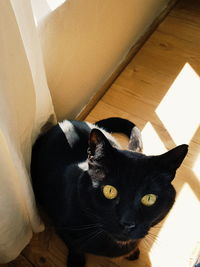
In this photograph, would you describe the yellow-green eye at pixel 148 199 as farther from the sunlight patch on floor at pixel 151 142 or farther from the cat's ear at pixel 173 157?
the sunlight patch on floor at pixel 151 142

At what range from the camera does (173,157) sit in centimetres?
71

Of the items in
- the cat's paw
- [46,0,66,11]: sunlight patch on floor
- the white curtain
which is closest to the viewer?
the white curtain

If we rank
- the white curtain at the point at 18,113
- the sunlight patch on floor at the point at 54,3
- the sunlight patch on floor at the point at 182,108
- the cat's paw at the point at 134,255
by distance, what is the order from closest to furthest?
the white curtain at the point at 18,113, the sunlight patch on floor at the point at 54,3, the cat's paw at the point at 134,255, the sunlight patch on floor at the point at 182,108

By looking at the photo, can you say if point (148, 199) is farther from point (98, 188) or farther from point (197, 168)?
point (197, 168)

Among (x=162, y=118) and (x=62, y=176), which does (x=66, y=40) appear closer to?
(x=62, y=176)

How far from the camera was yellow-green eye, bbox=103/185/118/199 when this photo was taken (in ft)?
2.36

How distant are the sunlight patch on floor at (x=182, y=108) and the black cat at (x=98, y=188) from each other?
1.47 ft

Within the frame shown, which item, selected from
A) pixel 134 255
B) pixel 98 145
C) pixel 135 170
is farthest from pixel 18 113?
pixel 134 255

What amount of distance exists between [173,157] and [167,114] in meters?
0.69

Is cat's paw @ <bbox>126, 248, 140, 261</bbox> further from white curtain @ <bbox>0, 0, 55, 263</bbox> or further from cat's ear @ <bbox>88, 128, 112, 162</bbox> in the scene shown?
cat's ear @ <bbox>88, 128, 112, 162</bbox>

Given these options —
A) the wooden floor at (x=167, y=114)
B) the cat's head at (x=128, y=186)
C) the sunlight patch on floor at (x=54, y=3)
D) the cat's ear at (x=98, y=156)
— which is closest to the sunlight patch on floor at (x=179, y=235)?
the wooden floor at (x=167, y=114)

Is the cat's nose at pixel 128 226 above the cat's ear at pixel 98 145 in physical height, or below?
below

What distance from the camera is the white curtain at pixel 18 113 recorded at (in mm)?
658

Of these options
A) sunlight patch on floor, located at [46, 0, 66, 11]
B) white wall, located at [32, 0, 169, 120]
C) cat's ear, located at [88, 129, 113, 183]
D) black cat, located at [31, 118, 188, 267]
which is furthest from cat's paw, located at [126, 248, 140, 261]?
sunlight patch on floor, located at [46, 0, 66, 11]
